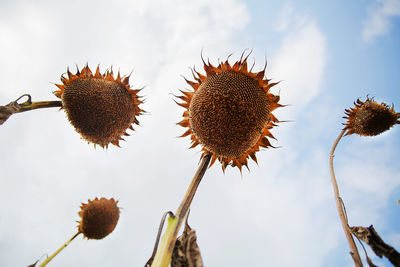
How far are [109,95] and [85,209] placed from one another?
139 inches

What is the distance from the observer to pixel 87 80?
4359 mm

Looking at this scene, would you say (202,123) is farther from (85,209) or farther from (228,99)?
(85,209)

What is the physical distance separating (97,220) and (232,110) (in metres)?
4.87

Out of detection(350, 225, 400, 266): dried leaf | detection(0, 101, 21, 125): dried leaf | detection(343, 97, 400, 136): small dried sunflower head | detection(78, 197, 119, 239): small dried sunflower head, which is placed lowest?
detection(350, 225, 400, 266): dried leaf

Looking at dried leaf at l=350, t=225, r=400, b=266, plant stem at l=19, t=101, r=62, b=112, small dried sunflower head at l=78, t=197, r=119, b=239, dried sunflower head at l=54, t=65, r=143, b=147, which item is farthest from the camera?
small dried sunflower head at l=78, t=197, r=119, b=239

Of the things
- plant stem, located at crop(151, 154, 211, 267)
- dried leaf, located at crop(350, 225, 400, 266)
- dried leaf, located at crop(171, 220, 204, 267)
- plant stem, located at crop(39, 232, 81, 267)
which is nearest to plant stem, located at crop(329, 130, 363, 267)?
dried leaf, located at crop(350, 225, 400, 266)

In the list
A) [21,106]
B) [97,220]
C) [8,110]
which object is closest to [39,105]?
[21,106]

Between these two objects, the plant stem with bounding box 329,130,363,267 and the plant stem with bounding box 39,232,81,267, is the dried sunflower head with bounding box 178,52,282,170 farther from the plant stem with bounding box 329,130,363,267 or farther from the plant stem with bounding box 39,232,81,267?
the plant stem with bounding box 39,232,81,267

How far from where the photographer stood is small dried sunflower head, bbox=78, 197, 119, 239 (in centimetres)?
576

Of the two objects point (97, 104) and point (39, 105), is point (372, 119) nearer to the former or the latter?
point (97, 104)

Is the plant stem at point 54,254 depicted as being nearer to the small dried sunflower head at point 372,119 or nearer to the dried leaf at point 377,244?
the dried leaf at point 377,244

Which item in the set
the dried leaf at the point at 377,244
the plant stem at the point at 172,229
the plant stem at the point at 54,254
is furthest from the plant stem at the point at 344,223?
the plant stem at the point at 54,254

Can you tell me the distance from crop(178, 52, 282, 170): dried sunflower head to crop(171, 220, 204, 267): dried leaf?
4.10 ft

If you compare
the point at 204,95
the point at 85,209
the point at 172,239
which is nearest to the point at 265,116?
the point at 204,95
